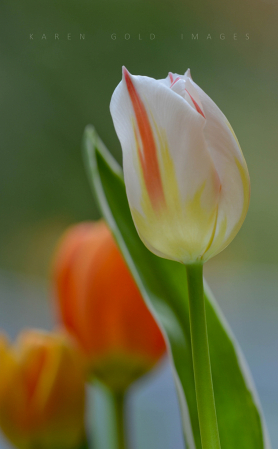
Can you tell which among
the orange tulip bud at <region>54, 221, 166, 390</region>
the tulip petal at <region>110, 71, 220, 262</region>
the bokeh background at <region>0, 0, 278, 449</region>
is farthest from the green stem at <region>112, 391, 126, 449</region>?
the bokeh background at <region>0, 0, 278, 449</region>

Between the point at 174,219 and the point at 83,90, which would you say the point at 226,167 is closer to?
the point at 174,219

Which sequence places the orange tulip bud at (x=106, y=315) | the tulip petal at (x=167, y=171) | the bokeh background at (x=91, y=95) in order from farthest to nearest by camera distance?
the bokeh background at (x=91, y=95) → the orange tulip bud at (x=106, y=315) → the tulip petal at (x=167, y=171)

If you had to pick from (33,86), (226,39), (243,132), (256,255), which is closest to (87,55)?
(33,86)

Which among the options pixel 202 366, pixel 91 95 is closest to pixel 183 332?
pixel 202 366

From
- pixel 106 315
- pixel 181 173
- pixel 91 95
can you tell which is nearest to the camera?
pixel 181 173

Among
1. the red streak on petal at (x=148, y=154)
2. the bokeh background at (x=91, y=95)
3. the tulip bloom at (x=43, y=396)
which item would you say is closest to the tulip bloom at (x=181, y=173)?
the red streak on petal at (x=148, y=154)

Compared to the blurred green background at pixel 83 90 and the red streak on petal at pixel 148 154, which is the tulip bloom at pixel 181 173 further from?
the blurred green background at pixel 83 90
